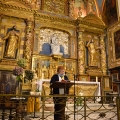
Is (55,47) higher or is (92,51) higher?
(55,47)

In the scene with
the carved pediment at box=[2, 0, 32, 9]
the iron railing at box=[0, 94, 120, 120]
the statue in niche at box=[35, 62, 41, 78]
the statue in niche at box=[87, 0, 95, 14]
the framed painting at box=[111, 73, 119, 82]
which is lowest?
the iron railing at box=[0, 94, 120, 120]

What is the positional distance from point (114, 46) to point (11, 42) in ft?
23.6

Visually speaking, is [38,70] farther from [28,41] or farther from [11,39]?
[11,39]

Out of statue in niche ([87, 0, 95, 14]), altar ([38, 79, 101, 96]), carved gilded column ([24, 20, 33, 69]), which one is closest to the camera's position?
altar ([38, 79, 101, 96])

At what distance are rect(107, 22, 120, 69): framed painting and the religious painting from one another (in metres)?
0.55

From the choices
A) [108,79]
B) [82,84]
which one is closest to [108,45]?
[108,79]

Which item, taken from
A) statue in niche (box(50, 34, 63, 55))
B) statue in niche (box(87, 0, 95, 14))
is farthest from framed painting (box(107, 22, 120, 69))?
statue in niche (box(50, 34, 63, 55))

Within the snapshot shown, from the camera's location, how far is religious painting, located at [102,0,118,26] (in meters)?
11.9

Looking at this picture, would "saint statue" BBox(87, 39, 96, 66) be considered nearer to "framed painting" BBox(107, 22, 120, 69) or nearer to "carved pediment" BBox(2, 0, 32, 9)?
"framed painting" BBox(107, 22, 120, 69)

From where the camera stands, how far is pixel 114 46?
1172 cm

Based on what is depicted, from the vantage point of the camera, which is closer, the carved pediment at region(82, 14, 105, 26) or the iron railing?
the iron railing

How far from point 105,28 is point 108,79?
13.8 feet

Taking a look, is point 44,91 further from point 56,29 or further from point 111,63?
point 111,63

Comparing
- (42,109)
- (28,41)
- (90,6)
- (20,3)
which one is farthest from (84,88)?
(90,6)
